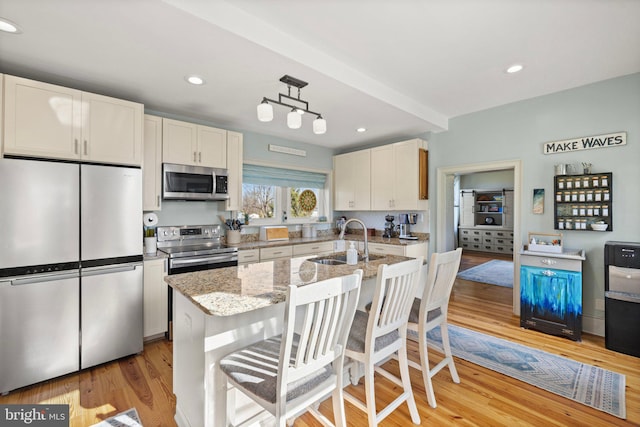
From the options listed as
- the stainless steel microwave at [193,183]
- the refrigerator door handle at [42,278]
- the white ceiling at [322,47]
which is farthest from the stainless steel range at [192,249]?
the white ceiling at [322,47]

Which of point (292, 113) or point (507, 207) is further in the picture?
point (507, 207)

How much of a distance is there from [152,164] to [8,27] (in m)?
1.45

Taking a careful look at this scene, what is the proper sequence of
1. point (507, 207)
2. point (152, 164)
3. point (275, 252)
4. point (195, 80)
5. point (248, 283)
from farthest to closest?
1. point (507, 207)
2. point (275, 252)
3. point (152, 164)
4. point (195, 80)
5. point (248, 283)

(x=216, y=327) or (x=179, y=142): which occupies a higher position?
(x=179, y=142)

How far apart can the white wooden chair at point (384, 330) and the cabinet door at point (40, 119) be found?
8.67ft

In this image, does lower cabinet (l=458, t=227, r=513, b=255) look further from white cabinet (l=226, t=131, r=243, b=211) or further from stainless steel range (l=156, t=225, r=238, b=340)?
stainless steel range (l=156, t=225, r=238, b=340)

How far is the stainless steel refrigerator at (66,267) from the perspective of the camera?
209 centimetres

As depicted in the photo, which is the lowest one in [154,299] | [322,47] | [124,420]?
[124,420]

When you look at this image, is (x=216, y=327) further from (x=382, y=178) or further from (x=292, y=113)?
(x=382, y=178)

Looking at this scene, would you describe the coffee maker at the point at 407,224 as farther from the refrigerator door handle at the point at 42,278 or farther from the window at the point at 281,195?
the refrigerator door handle at the point at 42,278

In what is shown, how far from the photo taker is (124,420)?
184cm

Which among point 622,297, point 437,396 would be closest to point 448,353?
point 437,396

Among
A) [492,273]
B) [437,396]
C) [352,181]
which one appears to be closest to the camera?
[437,396]

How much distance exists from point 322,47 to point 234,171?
1.97 meters
